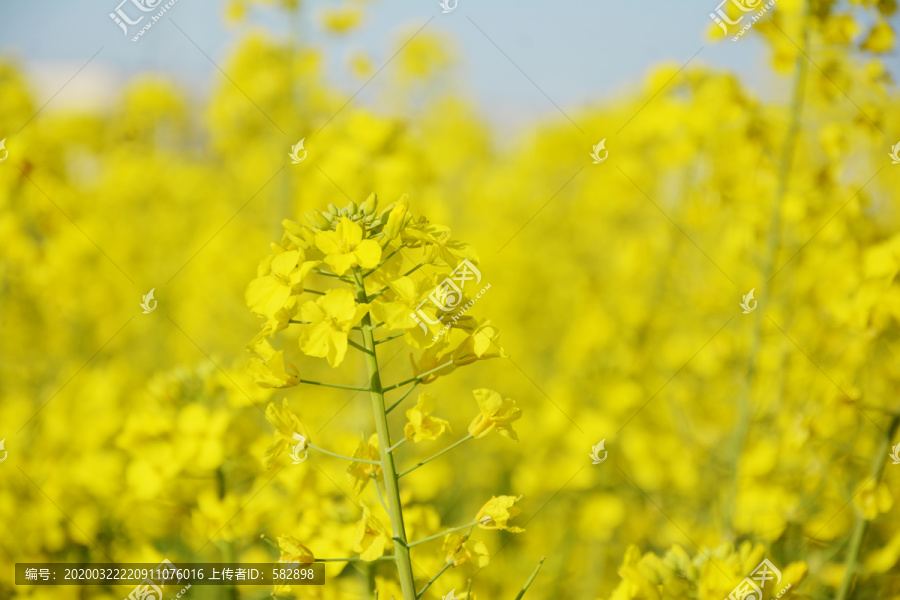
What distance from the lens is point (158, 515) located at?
2.30 metres

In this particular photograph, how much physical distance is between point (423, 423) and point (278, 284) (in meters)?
0.41

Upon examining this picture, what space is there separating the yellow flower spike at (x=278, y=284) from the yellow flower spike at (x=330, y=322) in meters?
0.05

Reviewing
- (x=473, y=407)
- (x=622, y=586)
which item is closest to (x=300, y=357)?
(x=473, y=407)

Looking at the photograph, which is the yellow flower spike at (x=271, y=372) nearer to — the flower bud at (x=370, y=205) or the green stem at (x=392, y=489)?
the green stem at (x=392, y=489)

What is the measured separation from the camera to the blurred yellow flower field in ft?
4.44

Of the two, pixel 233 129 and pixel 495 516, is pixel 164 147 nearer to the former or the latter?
pixel 233 129

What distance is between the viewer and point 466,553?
1.35 meters

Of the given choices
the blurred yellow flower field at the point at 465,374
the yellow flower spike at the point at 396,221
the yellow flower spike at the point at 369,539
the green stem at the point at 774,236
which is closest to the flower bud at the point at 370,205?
the blurred yellow flower field at the point at 465,374

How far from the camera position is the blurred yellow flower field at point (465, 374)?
4.44 feet

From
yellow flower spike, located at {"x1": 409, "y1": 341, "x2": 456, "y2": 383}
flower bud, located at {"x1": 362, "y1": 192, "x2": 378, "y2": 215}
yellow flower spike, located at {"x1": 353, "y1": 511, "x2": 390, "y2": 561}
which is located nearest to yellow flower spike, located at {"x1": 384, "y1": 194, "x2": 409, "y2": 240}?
flower bud, located at {"x1": 362, "y1": 192, "x2": 378, "y2": 215}

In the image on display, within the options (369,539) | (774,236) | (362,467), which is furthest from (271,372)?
(774,236)

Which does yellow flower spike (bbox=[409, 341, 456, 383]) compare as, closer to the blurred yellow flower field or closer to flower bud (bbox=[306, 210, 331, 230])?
the blurred yellow flower field

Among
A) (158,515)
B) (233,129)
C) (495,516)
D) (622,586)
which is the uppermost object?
(233,129)

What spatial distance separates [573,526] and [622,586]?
7.58 ft
